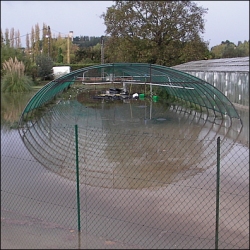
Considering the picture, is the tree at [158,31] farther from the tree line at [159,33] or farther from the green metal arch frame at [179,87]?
the green metal arch frame at [179,87]

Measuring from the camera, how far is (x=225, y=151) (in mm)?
9758

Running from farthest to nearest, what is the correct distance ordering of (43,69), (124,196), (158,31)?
(158,31)
(43,69)
(124,196)

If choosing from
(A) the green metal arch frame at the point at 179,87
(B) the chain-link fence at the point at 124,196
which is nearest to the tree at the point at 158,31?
(A) the green metal arch frame at the point at 179,87

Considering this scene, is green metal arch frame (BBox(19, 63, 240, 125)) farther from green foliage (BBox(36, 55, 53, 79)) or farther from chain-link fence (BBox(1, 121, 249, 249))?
chain-link fence (BBox(1, 121, 249, 249))

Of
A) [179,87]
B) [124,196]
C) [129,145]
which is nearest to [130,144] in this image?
[129,145]

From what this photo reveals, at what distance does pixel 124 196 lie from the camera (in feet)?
21.3

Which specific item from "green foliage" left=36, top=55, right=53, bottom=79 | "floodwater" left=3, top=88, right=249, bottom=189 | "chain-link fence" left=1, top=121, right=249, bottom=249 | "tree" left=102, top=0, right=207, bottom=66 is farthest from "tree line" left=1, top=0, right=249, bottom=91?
"chain-link fence" left=1, top=121, right=249, bottom=249

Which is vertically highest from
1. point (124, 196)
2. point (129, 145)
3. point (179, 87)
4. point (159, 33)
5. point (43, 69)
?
point (159, 33)

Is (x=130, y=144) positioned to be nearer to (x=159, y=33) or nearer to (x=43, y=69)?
(x=43, y=69)

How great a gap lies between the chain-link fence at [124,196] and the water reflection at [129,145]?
0.03m

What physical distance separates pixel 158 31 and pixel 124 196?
1126 inches

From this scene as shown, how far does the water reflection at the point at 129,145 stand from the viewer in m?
8.05

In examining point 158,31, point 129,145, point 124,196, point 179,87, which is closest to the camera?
point 124,196

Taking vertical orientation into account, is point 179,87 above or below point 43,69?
below
